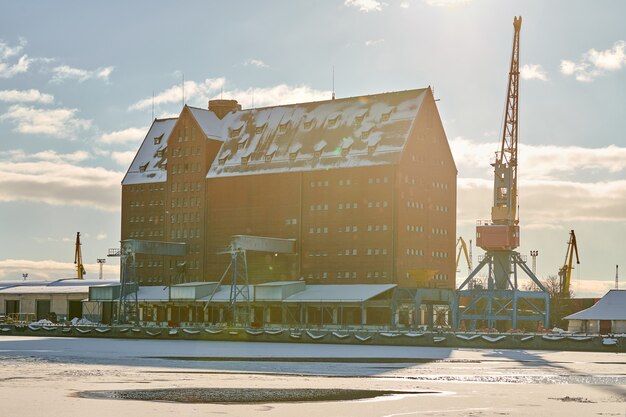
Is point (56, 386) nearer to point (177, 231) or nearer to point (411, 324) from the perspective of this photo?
point (411, 324)

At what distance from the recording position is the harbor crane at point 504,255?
151m

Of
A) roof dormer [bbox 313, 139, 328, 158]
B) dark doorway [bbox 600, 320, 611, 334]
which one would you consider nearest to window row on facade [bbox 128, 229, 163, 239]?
roof dormer [bbox 313, 139, 328, 158]

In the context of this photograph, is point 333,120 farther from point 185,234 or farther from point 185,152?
point 185,234

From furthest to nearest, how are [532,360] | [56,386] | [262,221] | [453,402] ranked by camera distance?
1. [262,221]
2. [532,360]
3. [56,386]
4. [453,402]

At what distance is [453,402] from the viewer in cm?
4709

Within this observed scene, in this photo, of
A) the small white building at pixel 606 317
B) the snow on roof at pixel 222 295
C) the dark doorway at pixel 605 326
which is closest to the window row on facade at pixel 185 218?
the snow on roof at pixel 222 295

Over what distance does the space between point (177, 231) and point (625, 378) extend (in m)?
127

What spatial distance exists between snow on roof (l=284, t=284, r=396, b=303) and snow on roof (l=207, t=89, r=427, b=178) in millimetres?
17911

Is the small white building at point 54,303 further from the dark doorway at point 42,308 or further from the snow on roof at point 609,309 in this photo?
the snow on roof at point 609,309

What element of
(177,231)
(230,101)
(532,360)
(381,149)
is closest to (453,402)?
(532,360)

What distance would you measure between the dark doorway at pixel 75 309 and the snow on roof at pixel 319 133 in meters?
34.3

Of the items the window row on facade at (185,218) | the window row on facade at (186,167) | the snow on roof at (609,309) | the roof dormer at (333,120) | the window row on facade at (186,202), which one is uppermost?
the roof dormer at (333,120)

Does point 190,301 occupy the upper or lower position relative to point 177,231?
lower

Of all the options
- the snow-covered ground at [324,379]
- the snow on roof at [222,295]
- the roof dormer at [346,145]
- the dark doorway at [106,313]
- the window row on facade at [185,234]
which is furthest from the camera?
the dark doorway at [106,313]
